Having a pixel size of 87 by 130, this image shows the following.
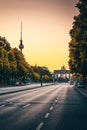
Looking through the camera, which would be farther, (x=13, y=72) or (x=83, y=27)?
(x=13, y=72)

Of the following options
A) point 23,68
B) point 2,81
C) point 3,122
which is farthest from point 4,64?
point 3,122

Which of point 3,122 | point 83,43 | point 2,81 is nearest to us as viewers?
point 3,122

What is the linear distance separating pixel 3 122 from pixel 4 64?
87.9m

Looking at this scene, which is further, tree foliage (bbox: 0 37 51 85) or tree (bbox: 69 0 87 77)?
tree foliage (bbox: 0 37 51 85)

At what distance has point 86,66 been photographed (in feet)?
171

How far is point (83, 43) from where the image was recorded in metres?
45.1

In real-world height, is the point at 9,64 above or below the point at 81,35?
above

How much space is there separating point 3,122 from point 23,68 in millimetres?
110841

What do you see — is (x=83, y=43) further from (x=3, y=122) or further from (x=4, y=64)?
(x=4, y=64)

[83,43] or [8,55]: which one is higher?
[8,55]

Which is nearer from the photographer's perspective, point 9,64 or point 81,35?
point 81,35

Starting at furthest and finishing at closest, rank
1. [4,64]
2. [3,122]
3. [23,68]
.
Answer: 1. [23,68]
2. [4,64]
3. [3,122]

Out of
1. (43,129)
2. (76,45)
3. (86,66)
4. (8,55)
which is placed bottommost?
(43,129)

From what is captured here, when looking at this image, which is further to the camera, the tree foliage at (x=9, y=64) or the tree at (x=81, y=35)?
the tree foliage at (x=9, y=64)
